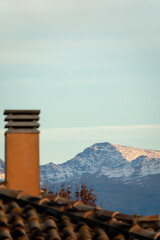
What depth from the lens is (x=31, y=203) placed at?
1517cm

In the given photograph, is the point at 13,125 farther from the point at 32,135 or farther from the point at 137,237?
the point at 137,237

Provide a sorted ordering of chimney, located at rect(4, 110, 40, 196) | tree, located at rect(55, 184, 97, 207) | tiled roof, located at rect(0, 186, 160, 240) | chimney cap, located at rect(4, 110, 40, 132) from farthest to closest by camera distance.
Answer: tree, located at rect(55, 184, 97, 207)
chimney cap, located at rect(4, 110, 40, 132)
chimney, located at rect(4, 110, 40, 196)
tiled roof, located at rect(0, 186, 160, 240)

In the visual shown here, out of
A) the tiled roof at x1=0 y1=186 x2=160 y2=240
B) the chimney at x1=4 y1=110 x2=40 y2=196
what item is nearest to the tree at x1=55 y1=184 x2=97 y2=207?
the chimney at x1=4 y1=110 x2=40 y2=196

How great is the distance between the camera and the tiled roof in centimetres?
1349

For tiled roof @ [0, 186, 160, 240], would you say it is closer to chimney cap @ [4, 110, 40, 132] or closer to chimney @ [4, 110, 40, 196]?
chimney @ [4, 110, 40, 196]

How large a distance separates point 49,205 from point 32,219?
822 millimetres

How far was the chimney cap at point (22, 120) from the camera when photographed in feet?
56.8

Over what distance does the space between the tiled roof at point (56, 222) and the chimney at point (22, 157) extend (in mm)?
988

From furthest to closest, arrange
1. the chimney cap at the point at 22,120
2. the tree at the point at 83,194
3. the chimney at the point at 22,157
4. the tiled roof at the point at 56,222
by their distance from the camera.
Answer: the tree at the point at 83,194 < the chimney cap at the point at 22,120 < the chimney at the point at 22,157 < the tiled roof at the point at 56,222

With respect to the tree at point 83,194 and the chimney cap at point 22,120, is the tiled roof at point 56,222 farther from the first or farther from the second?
the tree at point 83,194

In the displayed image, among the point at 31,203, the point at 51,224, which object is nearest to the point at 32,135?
the point at 31,203

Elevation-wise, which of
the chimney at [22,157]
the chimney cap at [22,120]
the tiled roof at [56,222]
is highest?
the chimney cap at [22,120]

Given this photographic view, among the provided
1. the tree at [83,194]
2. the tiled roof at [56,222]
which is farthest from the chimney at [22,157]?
the tree at [83,194]

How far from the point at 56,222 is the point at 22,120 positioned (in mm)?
4112
